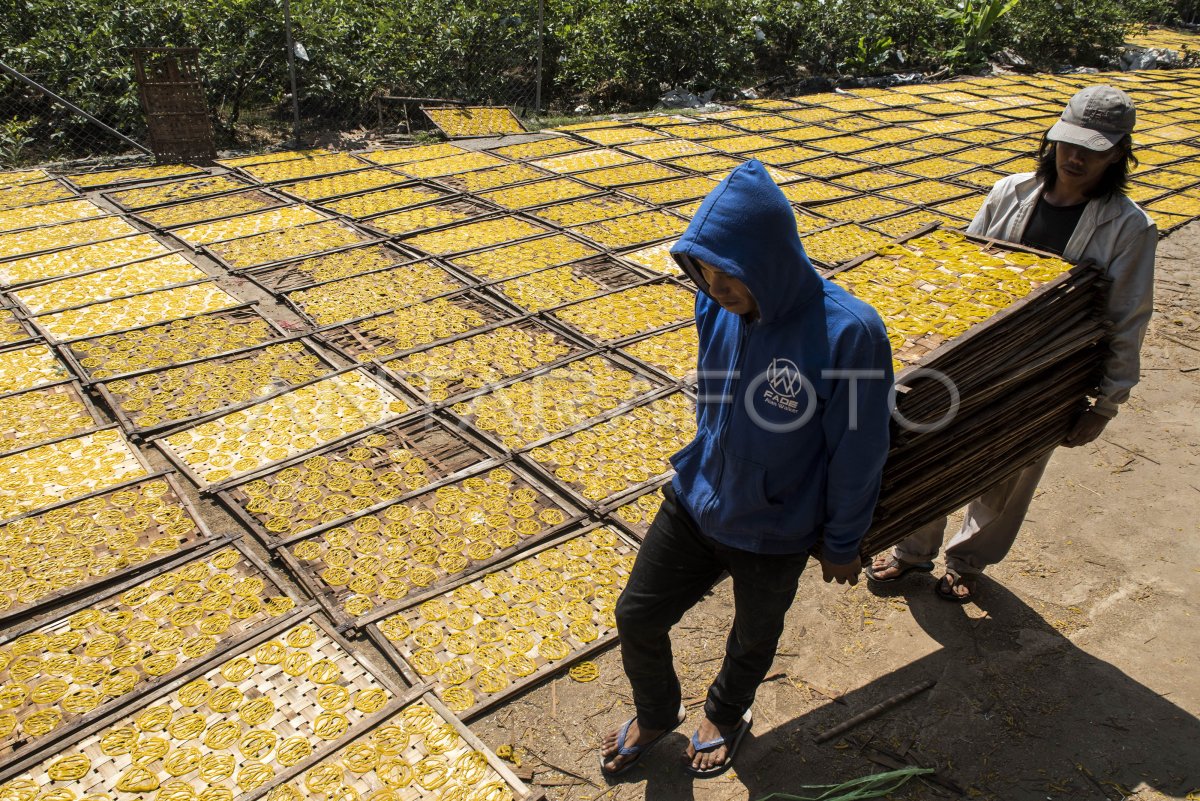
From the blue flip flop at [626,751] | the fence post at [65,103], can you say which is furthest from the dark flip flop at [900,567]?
the fence post at [65,103]

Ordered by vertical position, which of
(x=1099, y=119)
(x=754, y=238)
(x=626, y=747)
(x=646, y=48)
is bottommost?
(x=626, y=747)

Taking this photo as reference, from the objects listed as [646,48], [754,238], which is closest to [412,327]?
[754,238]

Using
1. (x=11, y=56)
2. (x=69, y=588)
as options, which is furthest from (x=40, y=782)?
(x=11, y=56)

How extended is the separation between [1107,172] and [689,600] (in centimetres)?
179

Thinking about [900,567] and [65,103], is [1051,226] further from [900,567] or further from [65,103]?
[65,103]

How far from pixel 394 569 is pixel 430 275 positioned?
2.83m

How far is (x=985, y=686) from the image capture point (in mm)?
2750

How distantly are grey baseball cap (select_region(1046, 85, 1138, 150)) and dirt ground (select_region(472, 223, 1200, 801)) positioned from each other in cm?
168

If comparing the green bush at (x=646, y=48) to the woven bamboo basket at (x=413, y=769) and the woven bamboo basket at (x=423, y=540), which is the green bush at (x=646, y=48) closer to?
the woven bamboo basket at (x=423, y=540)

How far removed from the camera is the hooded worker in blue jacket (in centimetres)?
177

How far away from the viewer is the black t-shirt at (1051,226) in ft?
8.60

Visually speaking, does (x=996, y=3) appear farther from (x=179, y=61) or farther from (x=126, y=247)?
(x=126, y=247)

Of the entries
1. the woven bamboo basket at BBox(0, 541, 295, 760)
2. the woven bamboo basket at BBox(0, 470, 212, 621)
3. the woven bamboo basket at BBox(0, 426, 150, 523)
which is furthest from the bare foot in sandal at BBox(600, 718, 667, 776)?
the woven bamboo basket at BBox(0, 426, 150, 523)

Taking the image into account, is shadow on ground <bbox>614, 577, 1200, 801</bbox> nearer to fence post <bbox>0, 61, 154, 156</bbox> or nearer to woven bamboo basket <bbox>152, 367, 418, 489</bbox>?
woven bamboo basket <bbox>152, 367, 418, 489</bbox>
